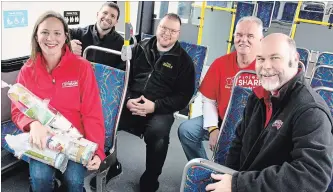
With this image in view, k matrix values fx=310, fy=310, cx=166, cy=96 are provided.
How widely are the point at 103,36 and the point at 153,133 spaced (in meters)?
1.23

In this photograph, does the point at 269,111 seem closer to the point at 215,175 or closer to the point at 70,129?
the point at 215,175

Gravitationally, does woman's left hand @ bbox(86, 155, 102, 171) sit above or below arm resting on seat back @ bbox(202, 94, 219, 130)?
below

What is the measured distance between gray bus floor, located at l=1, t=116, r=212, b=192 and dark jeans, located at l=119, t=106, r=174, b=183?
263 millimetres

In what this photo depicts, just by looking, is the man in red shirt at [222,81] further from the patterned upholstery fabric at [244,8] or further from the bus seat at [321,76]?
the patterned upholstery fabric at [244,8]

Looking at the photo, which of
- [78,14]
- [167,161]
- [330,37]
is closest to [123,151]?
[167,161]

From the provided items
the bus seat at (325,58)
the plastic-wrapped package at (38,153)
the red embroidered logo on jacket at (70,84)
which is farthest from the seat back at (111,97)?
the bus seat at (325,58)

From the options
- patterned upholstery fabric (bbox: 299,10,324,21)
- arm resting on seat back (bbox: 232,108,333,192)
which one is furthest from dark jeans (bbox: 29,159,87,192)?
patterned upholstery fabric (bbox: 299,10,324,21)

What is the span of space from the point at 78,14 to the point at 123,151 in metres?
1.60

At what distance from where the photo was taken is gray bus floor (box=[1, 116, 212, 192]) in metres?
2.75

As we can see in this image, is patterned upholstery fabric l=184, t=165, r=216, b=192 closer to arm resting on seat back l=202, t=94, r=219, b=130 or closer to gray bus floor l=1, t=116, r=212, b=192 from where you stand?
arm resting on seat back l=202, t=94, r=219, b=130

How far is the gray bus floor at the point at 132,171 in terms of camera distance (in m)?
2.75

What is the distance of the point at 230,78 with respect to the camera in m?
2.59

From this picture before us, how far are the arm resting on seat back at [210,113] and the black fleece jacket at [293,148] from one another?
942mm

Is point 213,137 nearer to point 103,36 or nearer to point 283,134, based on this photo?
point 283,134
